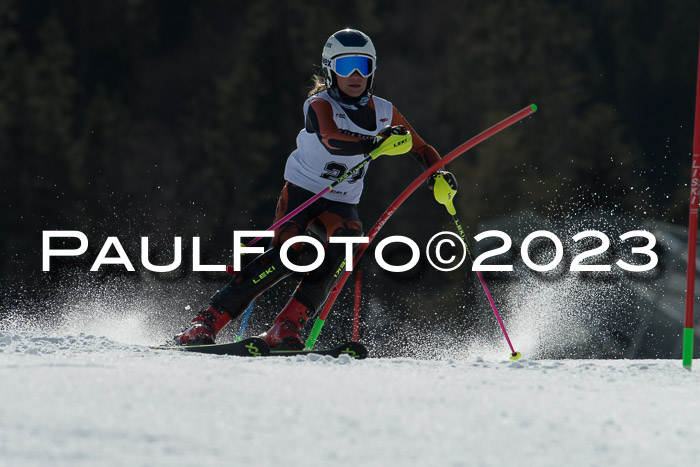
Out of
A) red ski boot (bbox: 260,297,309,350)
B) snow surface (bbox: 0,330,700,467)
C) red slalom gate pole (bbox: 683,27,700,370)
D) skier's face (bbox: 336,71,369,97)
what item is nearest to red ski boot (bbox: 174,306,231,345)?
red ski boot (bbox: 260,297,309,350)

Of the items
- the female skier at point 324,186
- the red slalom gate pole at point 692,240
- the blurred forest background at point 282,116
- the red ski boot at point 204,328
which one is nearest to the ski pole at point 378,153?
the female skier at point 324,186

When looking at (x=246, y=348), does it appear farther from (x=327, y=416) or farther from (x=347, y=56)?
(x=327, y=416)

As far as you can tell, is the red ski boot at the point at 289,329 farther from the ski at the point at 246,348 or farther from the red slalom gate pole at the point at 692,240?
the red slalom gate pole at the point at 692,240

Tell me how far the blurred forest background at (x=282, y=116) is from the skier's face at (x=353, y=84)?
36.7 ft

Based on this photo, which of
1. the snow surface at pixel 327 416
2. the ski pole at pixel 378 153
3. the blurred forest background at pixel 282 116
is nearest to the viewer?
the snow surface at pixel 327 416

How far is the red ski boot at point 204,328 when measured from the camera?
4457mm

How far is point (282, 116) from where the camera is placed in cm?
2748

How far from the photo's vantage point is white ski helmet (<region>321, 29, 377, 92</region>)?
177 inches

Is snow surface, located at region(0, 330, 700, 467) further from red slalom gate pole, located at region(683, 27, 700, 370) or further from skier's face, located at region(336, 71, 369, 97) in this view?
skier's face, located at region(336, 71, 369, 97)

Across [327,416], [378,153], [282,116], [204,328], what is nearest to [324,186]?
[378,153]

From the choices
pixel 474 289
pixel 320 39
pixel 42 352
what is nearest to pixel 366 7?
pixel 320 39

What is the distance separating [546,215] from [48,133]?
13.2 meters

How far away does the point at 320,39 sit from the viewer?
27.5m

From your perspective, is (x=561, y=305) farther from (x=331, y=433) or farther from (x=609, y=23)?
(x=609, y=23)
